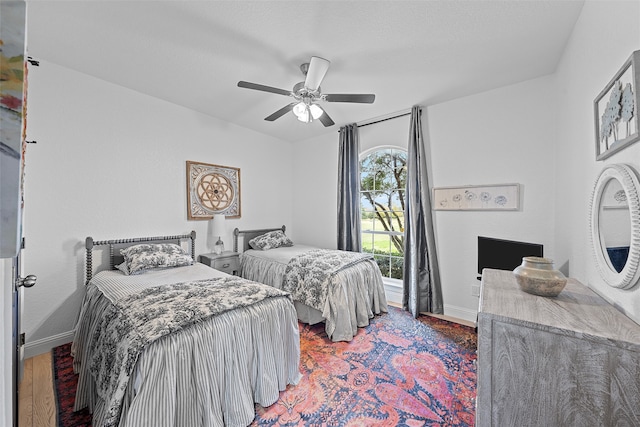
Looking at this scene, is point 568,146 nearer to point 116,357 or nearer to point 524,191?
point 524,191

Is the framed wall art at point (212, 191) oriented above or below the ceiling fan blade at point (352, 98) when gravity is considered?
below

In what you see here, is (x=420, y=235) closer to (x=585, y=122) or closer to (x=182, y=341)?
(x=585, y=122)

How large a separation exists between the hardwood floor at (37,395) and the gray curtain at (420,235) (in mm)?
3288

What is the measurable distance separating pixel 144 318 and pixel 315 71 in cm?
210

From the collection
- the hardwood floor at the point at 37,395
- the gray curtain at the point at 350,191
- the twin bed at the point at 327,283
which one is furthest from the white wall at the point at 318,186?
the hardwood floor at the point at 37,395

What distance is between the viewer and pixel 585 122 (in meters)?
1.63

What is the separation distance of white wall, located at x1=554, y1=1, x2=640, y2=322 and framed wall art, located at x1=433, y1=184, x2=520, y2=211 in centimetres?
38

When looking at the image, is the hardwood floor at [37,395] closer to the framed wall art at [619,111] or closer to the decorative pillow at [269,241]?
the decorative pillow at [269,241]

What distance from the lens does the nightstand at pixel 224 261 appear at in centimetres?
321

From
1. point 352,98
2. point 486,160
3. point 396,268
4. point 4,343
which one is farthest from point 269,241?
point 4,343

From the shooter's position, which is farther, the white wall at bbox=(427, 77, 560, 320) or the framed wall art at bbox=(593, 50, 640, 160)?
the white wall at bbox=(427, 77, 560, 320)

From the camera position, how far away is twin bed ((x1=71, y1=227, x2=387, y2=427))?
4.15 ft

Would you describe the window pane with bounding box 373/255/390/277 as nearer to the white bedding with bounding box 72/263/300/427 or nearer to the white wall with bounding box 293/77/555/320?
the white wall with bounding box 293/77/555/320

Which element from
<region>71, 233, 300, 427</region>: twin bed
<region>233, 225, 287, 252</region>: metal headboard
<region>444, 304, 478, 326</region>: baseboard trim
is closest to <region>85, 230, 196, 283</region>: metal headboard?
<region>71, 233, 300, 427</region>: twin bed
